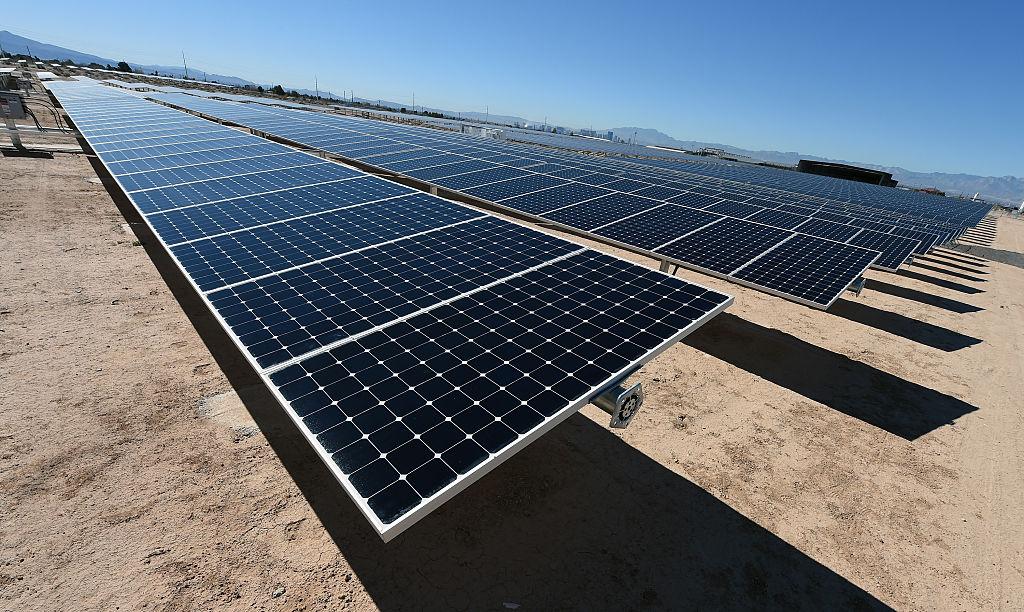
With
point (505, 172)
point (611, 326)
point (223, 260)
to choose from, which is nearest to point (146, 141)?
point (505, 172)

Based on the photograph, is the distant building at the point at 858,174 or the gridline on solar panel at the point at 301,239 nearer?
the gridline on solar panel at the point at 301,239

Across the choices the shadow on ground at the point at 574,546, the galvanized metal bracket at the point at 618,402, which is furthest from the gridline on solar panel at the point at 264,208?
the galvanized metal bracket at the point at 618,402

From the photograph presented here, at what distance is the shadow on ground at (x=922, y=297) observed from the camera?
72.2 feet

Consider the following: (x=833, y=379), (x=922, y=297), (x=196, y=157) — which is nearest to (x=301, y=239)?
(x=196, y=157)

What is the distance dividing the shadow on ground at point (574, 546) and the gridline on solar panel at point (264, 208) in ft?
18.8

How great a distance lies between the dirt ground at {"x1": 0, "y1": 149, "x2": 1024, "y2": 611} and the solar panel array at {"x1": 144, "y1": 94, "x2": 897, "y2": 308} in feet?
12.0

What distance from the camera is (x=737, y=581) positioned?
25.4 ft

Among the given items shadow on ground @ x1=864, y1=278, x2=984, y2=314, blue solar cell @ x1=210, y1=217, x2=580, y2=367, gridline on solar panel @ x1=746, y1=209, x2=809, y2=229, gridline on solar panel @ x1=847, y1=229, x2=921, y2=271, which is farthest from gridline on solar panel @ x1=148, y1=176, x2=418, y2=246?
shadow on ground @ x1=864, y1=278, x2=984, y2=314

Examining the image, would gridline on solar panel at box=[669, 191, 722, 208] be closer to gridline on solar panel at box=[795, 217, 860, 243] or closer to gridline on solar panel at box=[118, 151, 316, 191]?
gridline on solar panel at box=[795, 217, 860, 243]

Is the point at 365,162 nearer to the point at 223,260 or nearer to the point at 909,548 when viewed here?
the point at 223,260

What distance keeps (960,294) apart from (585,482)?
2911 cm

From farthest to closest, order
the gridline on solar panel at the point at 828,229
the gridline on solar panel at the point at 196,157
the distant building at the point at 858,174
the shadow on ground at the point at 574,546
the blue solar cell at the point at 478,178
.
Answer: the distant building at the point at 858,174, the blue solar cell at the point at 478,178, the gridline on solar panel at the point at 196,157, the gridline on solar panel at the point at 828,229, the shadow on ground at the point at 574,546

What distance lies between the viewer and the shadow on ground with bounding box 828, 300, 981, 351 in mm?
18047

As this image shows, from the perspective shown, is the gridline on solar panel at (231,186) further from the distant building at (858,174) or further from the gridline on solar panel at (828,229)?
the distant building at (858,174)
